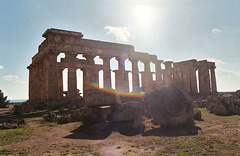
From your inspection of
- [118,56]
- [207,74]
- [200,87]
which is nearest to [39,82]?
[118,56]

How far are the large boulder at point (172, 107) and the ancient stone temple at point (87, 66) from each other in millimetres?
15059

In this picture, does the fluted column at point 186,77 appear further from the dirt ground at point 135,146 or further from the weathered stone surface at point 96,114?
the dirt ground at point 135,146

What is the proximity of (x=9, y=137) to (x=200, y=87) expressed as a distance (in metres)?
35.0

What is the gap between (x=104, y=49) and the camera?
25.0 meters

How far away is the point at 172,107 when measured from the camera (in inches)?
333

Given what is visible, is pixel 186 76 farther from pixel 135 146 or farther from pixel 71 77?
pixel 135 146

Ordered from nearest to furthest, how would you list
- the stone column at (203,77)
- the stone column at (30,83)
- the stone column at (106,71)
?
1. the stone column at (106,71)
2. the stone column at (30,83)
3. the stone column at (203,77)

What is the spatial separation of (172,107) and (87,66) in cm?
1683

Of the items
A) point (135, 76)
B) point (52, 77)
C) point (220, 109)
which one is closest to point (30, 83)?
point (52, 77)

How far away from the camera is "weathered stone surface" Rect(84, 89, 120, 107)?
1026cm

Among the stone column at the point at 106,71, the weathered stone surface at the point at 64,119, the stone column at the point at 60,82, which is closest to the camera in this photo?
the weathered stone surface at the point at 64,119

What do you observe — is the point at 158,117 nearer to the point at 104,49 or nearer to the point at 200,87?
the point at 104,49

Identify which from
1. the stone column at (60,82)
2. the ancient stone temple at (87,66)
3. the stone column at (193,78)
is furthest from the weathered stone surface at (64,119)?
the stone column at (193,78)

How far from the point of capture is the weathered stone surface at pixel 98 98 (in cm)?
1026
